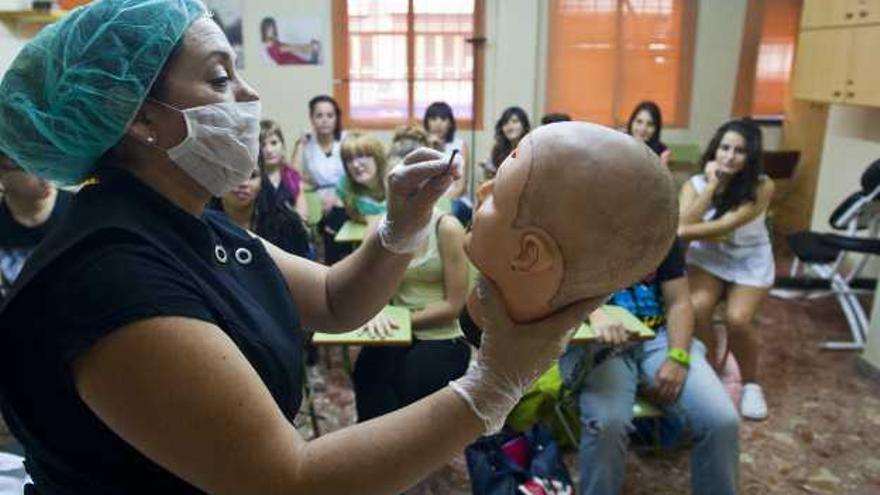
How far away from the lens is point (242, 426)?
26.3 inches

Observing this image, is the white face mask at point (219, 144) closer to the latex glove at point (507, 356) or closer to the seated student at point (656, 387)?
the latex glove at point (507, 356)

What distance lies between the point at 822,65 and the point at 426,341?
3517mm

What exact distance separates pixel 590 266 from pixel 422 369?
164 centimetres

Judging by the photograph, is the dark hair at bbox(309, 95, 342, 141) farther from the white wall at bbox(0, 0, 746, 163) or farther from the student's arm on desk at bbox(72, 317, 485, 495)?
the student's arm on desk at bbox(72, 317, 485, 495)

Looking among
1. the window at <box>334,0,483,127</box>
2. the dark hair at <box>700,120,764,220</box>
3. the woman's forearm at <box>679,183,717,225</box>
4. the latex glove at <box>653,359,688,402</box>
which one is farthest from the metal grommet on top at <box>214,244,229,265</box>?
the window at <box>334,0,483,127</box>

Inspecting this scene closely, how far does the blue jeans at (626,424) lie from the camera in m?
2.12

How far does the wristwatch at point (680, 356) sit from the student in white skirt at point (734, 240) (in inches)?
34.6

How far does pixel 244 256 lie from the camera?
97 centimetres

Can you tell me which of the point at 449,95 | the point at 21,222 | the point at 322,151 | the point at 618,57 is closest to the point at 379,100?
the point at 449,95

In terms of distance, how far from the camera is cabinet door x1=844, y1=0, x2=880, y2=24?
379 centimetres

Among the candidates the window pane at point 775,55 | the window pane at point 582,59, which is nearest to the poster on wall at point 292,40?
the window pane at point 582,59

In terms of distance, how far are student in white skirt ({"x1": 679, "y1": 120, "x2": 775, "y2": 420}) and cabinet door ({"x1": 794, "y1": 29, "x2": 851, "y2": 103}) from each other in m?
1.57

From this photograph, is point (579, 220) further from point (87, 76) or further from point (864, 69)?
point (864, 69)

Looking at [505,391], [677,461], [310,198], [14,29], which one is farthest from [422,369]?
[14,29]
